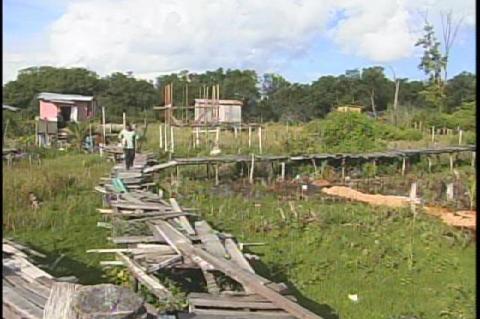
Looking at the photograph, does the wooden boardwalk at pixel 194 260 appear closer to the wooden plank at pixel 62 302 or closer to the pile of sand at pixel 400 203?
the wooden plank at pixel 62 302

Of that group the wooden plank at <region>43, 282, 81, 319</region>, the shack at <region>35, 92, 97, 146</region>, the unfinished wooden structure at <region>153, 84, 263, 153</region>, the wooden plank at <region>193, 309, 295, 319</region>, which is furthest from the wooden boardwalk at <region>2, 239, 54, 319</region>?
the shack at <region>35, 92, 97, 146</region>

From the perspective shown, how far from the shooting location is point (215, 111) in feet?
76.9

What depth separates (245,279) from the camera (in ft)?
17.3

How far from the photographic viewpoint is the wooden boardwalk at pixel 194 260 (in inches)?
191

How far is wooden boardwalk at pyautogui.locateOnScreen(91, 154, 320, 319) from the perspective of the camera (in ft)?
15.9

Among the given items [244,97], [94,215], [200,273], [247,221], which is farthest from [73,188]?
[244,97]

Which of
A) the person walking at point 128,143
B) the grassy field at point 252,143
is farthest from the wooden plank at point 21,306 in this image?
the grassy field at point 252,143

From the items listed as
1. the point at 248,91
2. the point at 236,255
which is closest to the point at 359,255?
the point at 236,255

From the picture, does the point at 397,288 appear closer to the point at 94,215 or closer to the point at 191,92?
the point at 94,215

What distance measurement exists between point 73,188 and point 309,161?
7.00 m

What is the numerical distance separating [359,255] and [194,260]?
301 centimetres

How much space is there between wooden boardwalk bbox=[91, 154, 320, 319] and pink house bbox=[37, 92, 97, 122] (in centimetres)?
2396

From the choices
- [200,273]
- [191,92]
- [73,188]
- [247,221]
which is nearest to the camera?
[200,273]

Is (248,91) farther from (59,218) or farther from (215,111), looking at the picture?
(59,218)
